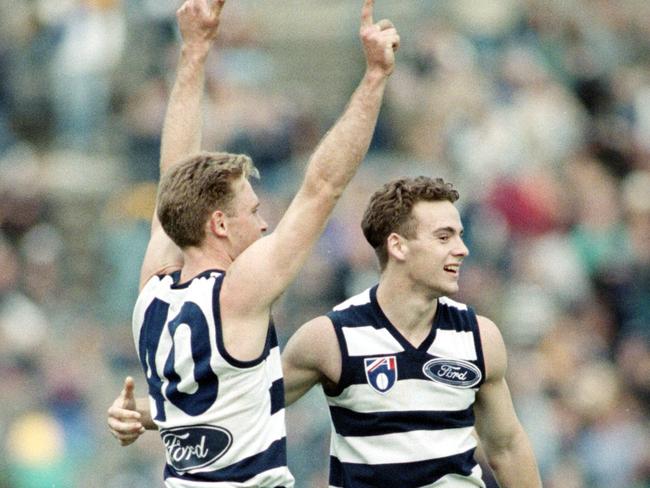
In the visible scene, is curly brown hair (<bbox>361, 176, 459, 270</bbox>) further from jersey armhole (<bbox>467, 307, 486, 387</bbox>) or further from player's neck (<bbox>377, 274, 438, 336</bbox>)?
jersey armhole (<bbox>467, 307, 486, 387</bbox>)

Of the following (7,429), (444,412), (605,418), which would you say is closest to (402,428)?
(444,412)

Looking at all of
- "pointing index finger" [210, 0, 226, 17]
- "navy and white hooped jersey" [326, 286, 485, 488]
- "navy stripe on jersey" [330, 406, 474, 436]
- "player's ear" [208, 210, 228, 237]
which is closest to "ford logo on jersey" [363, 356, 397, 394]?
"navy and white hooped jersey" [326, 286, 485, 488]

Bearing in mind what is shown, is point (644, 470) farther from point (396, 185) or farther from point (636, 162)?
point (396, 185)

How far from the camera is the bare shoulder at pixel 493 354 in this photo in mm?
6742

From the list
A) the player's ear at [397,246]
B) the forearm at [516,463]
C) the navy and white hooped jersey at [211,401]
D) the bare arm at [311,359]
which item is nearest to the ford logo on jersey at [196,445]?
the navy and white hooped jersey at [211,401]

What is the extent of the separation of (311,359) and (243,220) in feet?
3.09

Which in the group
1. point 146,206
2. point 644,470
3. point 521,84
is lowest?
point 644,470

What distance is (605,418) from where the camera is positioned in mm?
12016

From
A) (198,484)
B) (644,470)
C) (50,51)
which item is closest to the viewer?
(198,484)

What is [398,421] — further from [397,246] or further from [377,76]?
[377,76]

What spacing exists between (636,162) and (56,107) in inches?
231

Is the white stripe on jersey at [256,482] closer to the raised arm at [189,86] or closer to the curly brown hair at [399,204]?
the raised arm at [189,86]

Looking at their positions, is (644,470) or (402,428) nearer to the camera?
(402,428)

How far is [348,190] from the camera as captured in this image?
42.7ft
